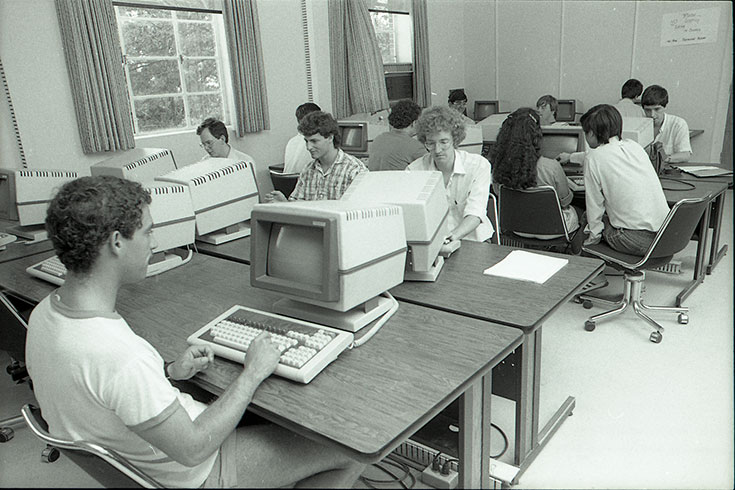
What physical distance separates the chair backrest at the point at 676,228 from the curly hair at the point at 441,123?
41.3 inches

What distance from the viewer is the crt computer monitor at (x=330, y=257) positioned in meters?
1.35

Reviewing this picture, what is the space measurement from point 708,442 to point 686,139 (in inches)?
112

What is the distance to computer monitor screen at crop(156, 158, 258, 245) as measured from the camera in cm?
232

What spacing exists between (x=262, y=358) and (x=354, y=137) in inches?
143

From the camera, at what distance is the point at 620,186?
2656 mm

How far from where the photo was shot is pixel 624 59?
5.51 metres

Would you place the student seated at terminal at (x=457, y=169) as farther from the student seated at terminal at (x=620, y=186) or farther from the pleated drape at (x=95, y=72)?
the pleated drape at (x=95, y=72)

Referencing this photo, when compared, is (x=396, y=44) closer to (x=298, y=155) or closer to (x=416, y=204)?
(x=298, y=155)

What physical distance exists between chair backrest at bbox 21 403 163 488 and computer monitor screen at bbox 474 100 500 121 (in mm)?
5980

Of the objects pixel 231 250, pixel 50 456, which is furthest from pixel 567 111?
pixel 50 456

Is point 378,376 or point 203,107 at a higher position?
point 203,107

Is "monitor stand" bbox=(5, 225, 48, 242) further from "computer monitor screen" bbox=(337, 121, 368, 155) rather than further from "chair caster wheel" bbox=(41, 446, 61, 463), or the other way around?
"computer monitor screen" bbox=(337, 121, 368, 155)

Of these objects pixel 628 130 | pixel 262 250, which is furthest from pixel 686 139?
pixel 262 250

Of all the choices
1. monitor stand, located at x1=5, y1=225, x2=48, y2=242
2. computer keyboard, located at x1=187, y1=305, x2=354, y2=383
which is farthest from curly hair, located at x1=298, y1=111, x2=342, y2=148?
computer keyboard, located at x1=187, y1=305, x2=354, y2=383
